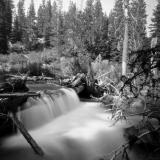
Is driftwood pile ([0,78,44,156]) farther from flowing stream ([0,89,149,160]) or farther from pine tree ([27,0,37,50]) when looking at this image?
pine tree ([27,0,37,50])

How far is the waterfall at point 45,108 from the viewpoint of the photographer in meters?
8.18

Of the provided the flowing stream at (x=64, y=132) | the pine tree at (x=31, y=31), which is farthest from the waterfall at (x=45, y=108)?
the pine tree at (x=31, y=31)

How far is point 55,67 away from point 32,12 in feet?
115

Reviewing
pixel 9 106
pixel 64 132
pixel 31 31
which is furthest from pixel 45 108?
pixel 31 31

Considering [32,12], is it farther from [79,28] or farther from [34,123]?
[34,123]

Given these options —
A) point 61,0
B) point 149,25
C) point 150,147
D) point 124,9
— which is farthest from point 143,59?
point 61,0

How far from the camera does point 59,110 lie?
10445 mm

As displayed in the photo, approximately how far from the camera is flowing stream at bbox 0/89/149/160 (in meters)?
6.32

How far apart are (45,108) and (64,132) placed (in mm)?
1740

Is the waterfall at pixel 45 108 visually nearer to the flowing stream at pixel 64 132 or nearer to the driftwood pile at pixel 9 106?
the flowing stream at pixel 64 132

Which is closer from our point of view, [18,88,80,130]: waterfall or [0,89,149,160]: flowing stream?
[0,89,149,160]: flowing stream

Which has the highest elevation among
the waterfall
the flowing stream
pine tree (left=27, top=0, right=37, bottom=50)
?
pine tree (left=27, top=0, right=37, bottom=50)

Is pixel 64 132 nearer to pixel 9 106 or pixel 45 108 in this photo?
pixel 45 108

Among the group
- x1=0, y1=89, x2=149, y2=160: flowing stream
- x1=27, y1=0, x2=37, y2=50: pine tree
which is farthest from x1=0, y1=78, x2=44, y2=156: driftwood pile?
x1=27, y1=0, x2=37, y2=50: pine tree
